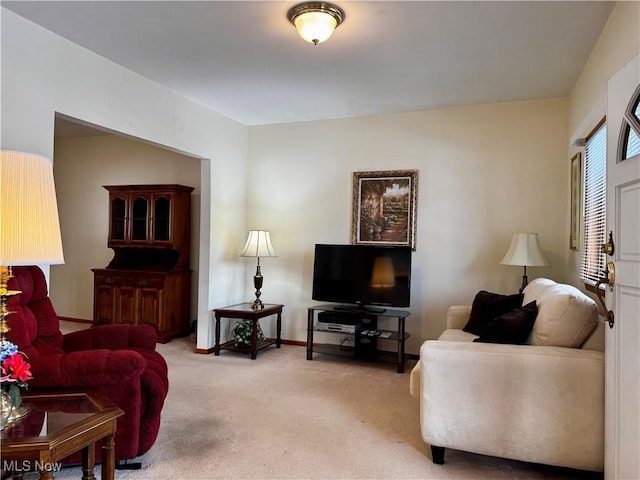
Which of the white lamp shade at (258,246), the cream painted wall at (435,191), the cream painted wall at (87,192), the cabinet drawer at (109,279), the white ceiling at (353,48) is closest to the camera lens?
the white ceiling at (353,48)

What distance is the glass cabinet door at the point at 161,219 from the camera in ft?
17.8

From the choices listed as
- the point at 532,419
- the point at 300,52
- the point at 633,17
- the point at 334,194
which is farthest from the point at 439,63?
the point at 532,419

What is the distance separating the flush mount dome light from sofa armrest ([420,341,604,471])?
1.91 metres

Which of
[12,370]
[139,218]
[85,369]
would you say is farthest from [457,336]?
[139,218]

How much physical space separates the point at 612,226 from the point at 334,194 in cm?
330

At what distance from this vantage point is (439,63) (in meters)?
3.37

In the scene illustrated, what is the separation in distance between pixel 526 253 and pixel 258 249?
2.62m

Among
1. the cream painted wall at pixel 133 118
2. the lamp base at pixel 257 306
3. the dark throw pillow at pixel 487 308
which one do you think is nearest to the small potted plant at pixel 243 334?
the lamp base at pixel 257 306

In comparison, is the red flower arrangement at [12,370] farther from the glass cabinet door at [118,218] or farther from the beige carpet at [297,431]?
the glass cabinet door at [118,218]

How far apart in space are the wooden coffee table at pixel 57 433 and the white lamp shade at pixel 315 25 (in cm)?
222

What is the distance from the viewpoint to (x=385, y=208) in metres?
4.72

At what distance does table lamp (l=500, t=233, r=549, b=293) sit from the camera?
3793 mm

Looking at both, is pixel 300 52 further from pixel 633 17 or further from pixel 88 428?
pixel 88 428

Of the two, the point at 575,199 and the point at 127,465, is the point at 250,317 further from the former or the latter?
the point at 575,199
